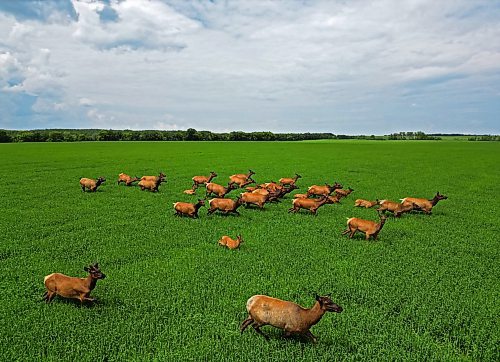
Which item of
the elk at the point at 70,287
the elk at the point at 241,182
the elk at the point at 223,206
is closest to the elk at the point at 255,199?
the elk at the point at 223,206

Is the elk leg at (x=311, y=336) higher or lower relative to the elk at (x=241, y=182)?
lower


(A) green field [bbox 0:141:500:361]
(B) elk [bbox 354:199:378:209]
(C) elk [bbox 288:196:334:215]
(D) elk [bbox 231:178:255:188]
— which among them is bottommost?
(A) green field [bbox 0:141:500:361]

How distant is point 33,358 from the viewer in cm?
541

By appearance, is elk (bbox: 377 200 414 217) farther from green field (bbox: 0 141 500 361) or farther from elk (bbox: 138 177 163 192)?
elk (bbox: 138 177 163 192)

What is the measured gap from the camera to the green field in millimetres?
5840

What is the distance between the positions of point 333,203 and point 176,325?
12.1 metres

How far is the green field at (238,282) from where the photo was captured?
584cm

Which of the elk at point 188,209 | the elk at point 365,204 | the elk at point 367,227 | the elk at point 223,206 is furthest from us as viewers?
the elk at point 365,204

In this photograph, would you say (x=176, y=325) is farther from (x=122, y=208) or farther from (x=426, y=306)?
(x=122, y=208)

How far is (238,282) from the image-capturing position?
26.5 ft

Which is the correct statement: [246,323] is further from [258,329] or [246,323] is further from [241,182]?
[241,182]

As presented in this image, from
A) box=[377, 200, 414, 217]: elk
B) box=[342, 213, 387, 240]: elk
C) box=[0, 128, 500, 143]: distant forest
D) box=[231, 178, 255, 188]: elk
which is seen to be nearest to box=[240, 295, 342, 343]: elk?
box=[342, 213, 387, 240]: elk

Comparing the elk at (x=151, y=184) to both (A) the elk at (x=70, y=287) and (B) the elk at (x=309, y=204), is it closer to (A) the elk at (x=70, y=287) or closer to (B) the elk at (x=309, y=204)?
(B) the elk at (x=309, y=204)

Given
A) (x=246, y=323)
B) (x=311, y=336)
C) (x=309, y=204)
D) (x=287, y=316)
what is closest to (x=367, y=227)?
(x=309, y=204)
